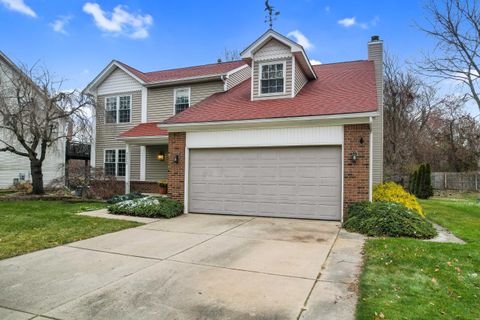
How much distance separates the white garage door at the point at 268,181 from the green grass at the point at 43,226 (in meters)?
2.95

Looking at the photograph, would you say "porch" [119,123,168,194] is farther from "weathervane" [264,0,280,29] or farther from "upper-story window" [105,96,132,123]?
"weathervane" [264,0,280,29]

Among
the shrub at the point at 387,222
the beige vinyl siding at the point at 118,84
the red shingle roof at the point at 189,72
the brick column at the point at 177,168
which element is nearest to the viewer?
the shrub at the point at 387,222

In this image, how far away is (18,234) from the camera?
755cm

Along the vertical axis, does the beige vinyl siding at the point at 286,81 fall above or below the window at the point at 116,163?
above

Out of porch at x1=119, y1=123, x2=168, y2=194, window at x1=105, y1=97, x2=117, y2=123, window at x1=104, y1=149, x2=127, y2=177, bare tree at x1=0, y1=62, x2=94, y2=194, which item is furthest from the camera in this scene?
window at x1=105, y1=97, x2=117, y2=123

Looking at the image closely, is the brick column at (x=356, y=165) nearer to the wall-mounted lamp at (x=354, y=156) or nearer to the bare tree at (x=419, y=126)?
the wall-mounted lamp at (x=354, y=156)

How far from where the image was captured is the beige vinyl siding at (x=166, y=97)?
54.1ft

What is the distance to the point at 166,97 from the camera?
57.4 ft

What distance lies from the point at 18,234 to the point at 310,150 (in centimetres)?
779

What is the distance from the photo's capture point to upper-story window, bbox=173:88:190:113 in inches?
671

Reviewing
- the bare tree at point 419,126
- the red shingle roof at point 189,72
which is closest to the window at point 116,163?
the red shingle roof at point 189,72

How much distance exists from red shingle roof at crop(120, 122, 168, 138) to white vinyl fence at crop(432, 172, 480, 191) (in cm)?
2133

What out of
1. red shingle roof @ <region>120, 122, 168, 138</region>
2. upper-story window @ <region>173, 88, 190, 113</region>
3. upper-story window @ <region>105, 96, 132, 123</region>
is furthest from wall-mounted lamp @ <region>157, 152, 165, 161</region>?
upper-story window @ <region>105, 96, 132, 123</region>

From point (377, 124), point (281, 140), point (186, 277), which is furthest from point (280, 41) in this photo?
point (186, 277)
